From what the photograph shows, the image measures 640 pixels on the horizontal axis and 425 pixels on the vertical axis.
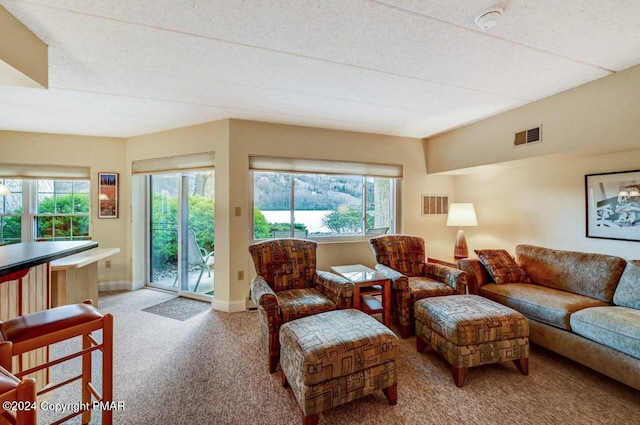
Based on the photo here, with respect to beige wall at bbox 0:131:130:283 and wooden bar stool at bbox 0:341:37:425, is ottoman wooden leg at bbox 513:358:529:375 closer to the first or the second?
wooden bar stool at bbox 0:341:37:425

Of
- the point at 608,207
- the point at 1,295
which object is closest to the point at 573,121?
the point at 608,207

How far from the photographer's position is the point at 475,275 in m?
2.84

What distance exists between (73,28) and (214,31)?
2.77ft

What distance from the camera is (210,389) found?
1.87 meters

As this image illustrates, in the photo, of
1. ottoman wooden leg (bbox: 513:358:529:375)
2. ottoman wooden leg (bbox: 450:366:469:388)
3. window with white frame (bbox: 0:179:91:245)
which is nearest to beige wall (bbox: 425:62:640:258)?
ottoman wooden leg (bbox: 513:358:529:375)

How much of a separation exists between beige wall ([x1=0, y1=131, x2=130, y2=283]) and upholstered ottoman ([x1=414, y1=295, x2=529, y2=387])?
437 cm

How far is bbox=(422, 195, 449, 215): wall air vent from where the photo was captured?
4203 mm

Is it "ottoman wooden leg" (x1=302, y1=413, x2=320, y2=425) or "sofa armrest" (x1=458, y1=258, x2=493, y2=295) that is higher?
"sofa armrest" (x1=458, y1=258, x2=493, y2=295)

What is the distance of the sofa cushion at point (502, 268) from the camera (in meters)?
2.79

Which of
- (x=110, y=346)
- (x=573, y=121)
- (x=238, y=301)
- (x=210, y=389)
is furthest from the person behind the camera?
(x=238, y=301)

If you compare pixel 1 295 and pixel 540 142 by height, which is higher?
pixel 540 142

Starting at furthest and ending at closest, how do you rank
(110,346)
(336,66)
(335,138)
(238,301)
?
(335,138), (238,301), (336,66), (110,346)

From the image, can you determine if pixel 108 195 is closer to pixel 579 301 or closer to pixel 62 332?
pixel 62 332

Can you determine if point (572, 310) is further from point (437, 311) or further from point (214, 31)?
point (214, 31)
